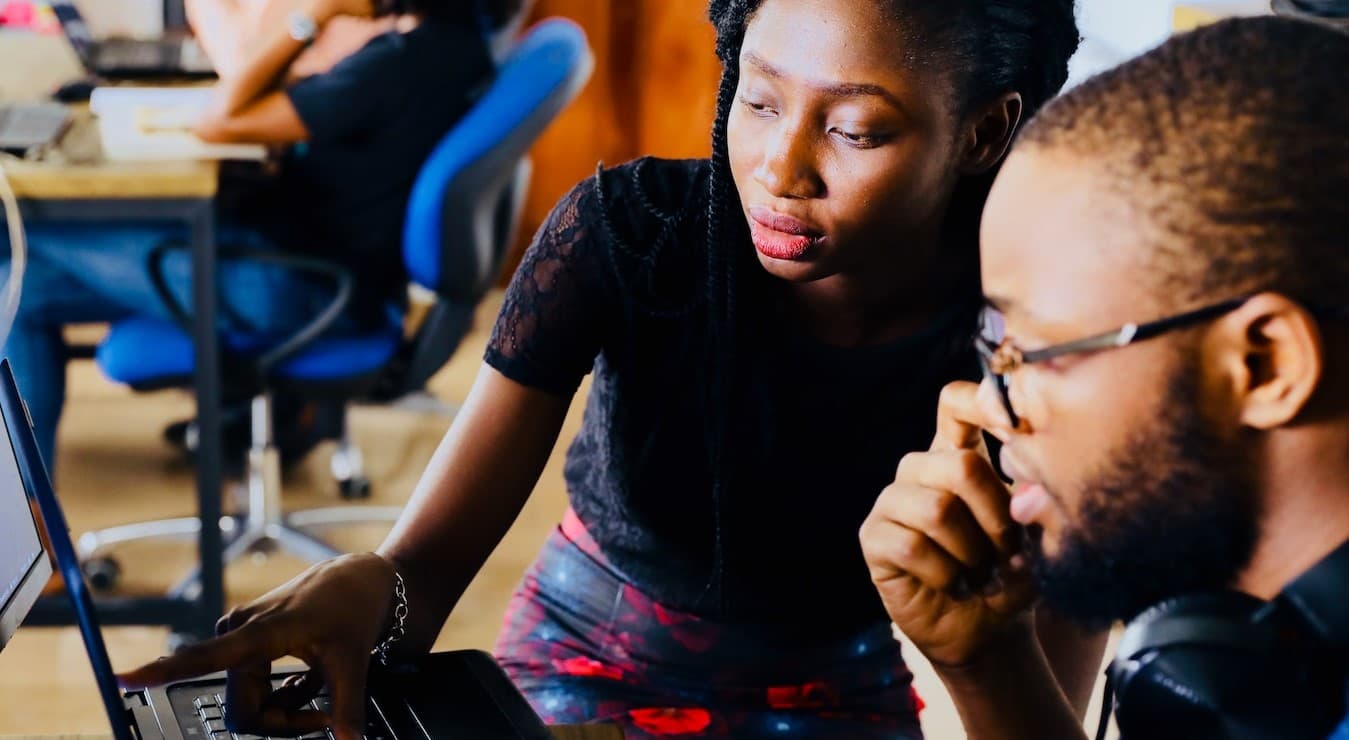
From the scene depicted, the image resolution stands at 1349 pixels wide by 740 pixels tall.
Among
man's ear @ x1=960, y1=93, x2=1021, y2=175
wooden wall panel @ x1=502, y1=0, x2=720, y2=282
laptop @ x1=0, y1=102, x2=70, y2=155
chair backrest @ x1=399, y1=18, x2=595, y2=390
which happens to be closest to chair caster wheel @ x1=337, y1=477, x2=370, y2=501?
chair backrest @ x1=399, y1=18, x2=595, y2=390

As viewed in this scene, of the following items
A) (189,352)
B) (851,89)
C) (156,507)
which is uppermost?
(851,89)

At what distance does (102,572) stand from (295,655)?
6.09 feet

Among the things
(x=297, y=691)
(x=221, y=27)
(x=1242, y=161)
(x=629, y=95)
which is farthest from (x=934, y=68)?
(x=629, y=95)

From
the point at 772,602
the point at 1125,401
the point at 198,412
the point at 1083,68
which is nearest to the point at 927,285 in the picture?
the point at 772,602

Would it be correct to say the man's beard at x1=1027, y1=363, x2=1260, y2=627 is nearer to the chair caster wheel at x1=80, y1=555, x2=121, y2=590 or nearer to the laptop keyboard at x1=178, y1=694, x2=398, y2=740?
the laptop keyboard at x1=178, y1=694, x2=398, y2=740

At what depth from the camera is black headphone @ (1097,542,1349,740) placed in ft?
2.32

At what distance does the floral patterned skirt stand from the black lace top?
0.02 m

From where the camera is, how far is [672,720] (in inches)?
48.0

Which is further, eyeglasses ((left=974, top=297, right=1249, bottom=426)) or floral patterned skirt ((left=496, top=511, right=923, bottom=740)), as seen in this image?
floral patterned skirt ((left=496, top=511, right=923, bottom=740))

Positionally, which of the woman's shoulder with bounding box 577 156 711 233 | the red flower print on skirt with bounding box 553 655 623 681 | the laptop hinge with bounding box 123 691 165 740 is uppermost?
the woman's shoulder with bounding box 577 156 711 233

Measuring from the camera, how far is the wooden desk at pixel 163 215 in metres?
2.12

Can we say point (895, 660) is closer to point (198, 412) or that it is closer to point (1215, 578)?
point (1215, 578)

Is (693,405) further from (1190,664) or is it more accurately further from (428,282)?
(428,282)

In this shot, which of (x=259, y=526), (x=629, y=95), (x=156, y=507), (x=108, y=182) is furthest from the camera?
(x=629, y=95)
